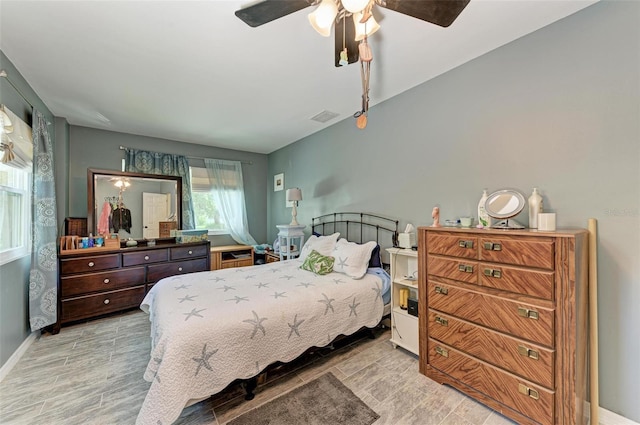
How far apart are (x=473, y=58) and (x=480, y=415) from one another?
106 inches

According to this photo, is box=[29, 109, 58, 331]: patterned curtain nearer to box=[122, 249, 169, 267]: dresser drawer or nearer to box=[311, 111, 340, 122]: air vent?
box=[122, 249, 169, 267]: dresser drawer

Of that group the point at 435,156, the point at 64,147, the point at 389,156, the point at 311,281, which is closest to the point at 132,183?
the point at 64,147

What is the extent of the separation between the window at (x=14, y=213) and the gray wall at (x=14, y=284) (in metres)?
0.11

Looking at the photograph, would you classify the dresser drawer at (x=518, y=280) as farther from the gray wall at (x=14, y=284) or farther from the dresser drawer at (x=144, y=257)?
the dresser drawer at (x=144, y=257)

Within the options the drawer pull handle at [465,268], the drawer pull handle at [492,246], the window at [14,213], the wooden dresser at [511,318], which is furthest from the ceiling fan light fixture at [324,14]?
the window at [14,213]

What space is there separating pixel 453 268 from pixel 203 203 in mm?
4088

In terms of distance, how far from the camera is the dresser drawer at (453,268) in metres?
1.74

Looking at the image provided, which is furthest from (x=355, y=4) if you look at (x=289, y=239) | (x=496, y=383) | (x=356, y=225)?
(x=289, y=239)

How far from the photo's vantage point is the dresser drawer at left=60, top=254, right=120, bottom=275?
114 inches

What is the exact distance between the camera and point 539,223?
1562mm

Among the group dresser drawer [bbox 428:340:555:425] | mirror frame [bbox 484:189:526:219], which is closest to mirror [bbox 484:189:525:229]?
mirror frame [bbox 484:189:526:219]

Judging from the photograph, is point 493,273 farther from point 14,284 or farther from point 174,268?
point 14,284

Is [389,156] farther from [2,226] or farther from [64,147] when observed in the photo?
[64,147]

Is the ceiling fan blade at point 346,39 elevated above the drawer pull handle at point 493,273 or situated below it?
above
